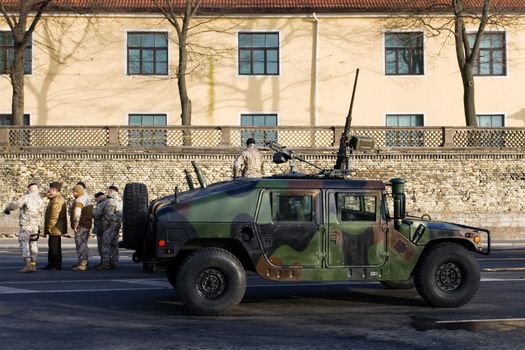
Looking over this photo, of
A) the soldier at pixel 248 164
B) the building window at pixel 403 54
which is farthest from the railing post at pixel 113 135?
the building window at pixel 403 54

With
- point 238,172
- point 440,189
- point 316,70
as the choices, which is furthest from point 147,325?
point 316,70

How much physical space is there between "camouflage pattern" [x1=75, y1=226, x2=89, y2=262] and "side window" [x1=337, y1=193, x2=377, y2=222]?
754 cm

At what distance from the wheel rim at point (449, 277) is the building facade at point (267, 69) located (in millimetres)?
27188

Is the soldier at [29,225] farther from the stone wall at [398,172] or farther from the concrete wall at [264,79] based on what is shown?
the concrete wall at [264,79]

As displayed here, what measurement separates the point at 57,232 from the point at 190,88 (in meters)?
22.1

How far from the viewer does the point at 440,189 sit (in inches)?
1225

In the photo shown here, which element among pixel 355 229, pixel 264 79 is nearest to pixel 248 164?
pixel 355 229

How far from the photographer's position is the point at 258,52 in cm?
3850

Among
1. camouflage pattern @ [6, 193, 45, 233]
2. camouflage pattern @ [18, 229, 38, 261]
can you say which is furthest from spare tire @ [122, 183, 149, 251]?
camouflage pattern @ [6, 193, 45, 233]

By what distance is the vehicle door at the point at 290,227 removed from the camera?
1089 centimetres

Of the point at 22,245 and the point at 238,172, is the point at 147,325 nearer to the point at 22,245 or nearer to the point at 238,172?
the point at 22,245

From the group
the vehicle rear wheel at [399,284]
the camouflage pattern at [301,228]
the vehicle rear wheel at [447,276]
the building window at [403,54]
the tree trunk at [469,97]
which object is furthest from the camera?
the building window at [403,54]

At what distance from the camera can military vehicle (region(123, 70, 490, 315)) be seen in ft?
35.1

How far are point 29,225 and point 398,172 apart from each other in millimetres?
17385
